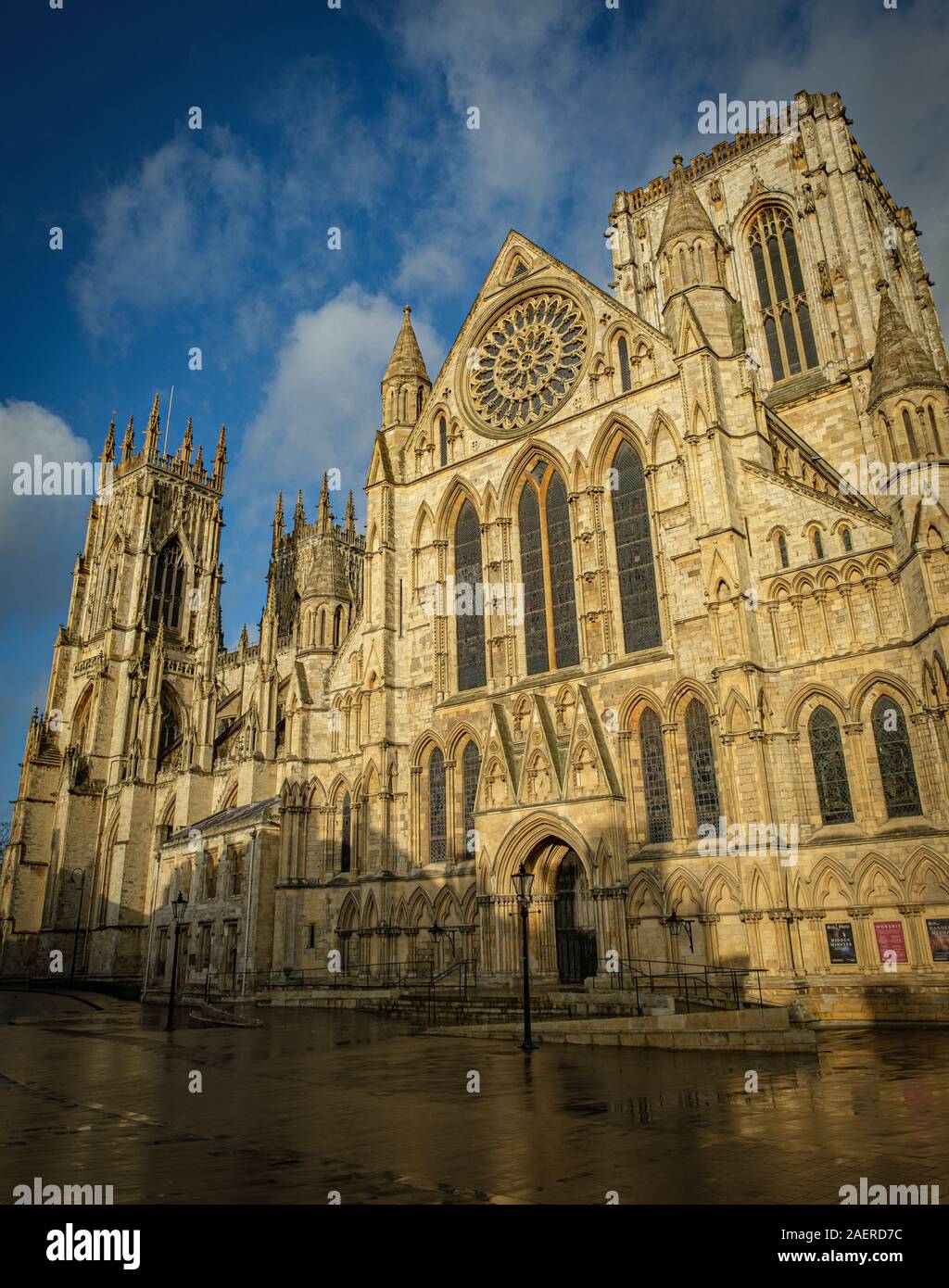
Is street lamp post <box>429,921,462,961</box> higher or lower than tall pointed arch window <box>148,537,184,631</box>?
lower

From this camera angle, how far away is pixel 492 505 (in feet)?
107

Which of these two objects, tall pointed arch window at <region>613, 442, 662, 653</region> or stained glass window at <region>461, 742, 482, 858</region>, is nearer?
tall pointed arch window at <region>613, 442, 662, 653</region>

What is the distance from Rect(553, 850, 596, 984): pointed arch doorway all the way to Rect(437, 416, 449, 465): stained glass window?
15.8 metres

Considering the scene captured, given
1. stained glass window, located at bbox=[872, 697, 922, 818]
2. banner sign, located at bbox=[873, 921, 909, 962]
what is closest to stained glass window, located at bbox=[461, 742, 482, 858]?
stained glass window, located at bbox=[872, 697, 922, 818]

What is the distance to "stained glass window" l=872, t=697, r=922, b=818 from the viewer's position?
21.6 meters

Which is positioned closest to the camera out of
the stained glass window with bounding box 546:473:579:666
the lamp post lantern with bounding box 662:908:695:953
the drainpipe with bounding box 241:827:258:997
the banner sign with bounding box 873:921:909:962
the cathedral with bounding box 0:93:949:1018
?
the banner sign with bounding box 873:921:909:962

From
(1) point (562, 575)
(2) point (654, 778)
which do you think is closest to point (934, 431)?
(2) point (654, 778)

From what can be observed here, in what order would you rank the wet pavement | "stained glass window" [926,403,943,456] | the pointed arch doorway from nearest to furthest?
the wet pavement
"stained glass window" [926,403,943,456]
the pointed arch doorway

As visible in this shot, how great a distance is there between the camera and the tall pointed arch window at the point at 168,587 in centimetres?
7041

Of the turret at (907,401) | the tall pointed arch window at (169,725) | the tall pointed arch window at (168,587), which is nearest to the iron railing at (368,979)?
the turret at (907,401)

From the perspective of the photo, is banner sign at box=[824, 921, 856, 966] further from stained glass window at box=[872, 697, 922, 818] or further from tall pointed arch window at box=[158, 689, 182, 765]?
tall pointed arch window at box=[158, 689, 182, 765]

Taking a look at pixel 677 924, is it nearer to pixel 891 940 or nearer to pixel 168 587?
pixel 891 940

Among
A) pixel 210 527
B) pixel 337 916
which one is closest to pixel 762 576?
pixel 337 916

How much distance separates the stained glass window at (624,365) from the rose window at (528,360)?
150 centimetres
